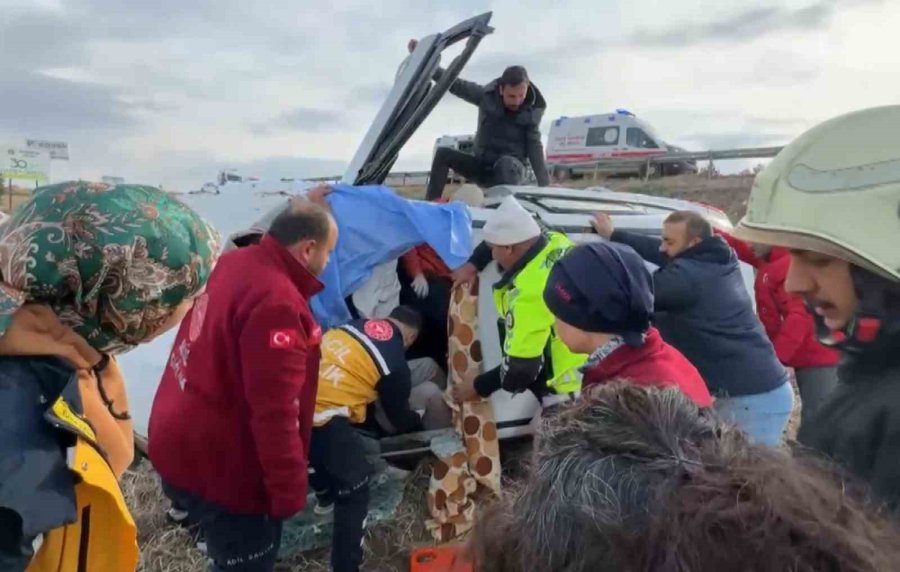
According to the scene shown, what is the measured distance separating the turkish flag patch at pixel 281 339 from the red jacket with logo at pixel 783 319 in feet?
8.27

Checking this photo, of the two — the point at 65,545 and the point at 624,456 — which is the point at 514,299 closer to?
the point at 65,545

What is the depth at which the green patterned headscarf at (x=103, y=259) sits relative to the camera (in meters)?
1.50

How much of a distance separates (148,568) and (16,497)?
2781 millimetres

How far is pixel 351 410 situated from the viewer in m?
3.78

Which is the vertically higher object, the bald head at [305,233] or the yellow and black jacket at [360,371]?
the bald head at [305,233]

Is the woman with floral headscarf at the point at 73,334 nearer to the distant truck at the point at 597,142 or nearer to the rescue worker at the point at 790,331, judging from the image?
the rescue worker at the point at 790,331

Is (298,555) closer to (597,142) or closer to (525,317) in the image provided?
(525,317)

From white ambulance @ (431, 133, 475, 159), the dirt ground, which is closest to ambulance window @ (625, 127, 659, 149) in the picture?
white ambulance @ (431, 133, 475, 159)

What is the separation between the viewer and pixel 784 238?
4.82 ft

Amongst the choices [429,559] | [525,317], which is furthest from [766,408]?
[429,559]

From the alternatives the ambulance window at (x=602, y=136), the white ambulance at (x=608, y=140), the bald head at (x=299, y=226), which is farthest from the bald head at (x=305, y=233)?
the ambulance window at (x=602, y=136)

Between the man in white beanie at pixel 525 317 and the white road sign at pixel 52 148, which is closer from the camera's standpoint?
the man in white beanie at pixel 525 317

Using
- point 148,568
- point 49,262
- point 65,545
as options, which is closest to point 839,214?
point 49,262

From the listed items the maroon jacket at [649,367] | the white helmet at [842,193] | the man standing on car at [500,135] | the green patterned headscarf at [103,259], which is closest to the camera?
the white helmet at [842,193]
